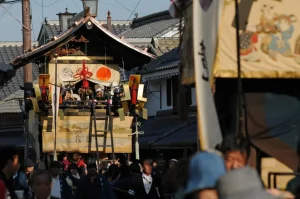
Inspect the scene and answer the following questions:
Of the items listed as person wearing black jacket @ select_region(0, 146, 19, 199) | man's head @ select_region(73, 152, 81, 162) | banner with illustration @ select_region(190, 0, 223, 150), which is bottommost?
man's head @ select_region(73, 152, 81, 162)

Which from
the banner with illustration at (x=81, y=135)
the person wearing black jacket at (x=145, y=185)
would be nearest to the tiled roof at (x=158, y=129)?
the banner with illustration at (x=81, y=135)

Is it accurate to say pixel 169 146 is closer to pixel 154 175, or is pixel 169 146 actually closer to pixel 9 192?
pixel 154 175

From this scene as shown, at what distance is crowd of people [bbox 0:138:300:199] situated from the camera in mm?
5156

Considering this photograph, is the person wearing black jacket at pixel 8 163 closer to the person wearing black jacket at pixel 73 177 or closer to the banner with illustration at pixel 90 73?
the person wearing black jacket at pixel 73 177

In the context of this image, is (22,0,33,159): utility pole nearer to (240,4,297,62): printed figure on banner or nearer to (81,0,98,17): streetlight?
(81,0,98,17): streetlight

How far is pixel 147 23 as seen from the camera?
1809 inches

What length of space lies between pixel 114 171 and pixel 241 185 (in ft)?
53.2

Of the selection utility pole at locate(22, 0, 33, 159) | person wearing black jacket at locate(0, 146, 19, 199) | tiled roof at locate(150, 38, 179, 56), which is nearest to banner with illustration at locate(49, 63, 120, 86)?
utility pole at locate(22, 0, 33, 159)

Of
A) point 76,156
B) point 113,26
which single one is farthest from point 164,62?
point 113,26

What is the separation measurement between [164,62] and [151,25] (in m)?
10.8

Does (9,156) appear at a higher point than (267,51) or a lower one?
lower

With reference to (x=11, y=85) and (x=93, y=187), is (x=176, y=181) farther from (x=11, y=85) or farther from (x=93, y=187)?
(x=11, y=85)

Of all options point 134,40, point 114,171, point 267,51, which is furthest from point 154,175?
point 134,40

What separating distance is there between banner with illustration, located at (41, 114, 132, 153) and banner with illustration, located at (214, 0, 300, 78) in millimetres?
17191
